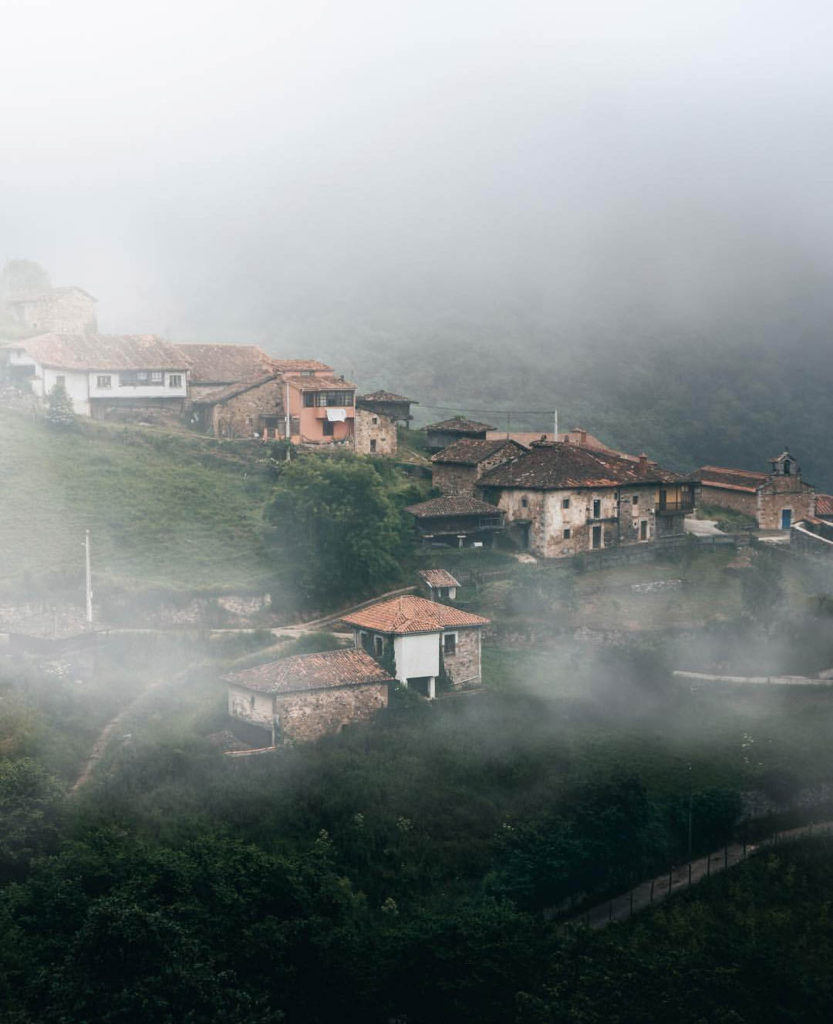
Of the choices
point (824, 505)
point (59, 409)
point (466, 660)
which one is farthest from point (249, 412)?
point (824, 505)

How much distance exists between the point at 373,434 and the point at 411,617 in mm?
24416

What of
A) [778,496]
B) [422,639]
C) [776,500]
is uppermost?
[778,496]

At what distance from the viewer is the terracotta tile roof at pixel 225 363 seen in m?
80.2

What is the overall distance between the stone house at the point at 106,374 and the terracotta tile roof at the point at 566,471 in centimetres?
2074

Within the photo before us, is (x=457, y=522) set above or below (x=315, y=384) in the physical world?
below

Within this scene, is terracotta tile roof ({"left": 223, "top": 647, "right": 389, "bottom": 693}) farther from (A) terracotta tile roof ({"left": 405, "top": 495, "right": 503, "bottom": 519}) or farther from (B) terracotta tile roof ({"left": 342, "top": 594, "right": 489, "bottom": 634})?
(A) terracotta tile roof ({"left": 405, "top": 495, "right": 503, "bottom": 519})

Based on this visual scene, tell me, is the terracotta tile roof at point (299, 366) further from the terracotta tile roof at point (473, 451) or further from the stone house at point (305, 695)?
the stone house at point (305, 695)

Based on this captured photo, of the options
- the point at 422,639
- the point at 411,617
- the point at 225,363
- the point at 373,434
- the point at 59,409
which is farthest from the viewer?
the point at 225,363

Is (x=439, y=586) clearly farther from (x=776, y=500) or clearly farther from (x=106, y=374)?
(x=106, y=374)

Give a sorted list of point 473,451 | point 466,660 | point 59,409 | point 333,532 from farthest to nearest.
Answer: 1. point 59,409
2. point 473,451
3. point 333,532
4. point 466,660

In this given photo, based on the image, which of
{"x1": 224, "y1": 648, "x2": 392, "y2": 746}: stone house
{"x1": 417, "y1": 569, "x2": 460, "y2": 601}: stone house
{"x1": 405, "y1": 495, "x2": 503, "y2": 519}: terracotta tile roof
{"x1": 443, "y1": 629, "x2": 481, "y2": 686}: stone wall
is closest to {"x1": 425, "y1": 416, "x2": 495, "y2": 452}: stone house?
{"x1": 405, "y1": 495, "x2": 503, "y2": 519}: terracotta tile roof

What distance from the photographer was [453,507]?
64.9 meters

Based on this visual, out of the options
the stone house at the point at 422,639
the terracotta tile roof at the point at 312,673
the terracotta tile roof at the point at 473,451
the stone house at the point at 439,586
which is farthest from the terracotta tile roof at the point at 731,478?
the terracotta tile roof at the point at 312,673

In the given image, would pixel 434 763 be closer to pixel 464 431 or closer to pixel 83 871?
pixel 83 871
